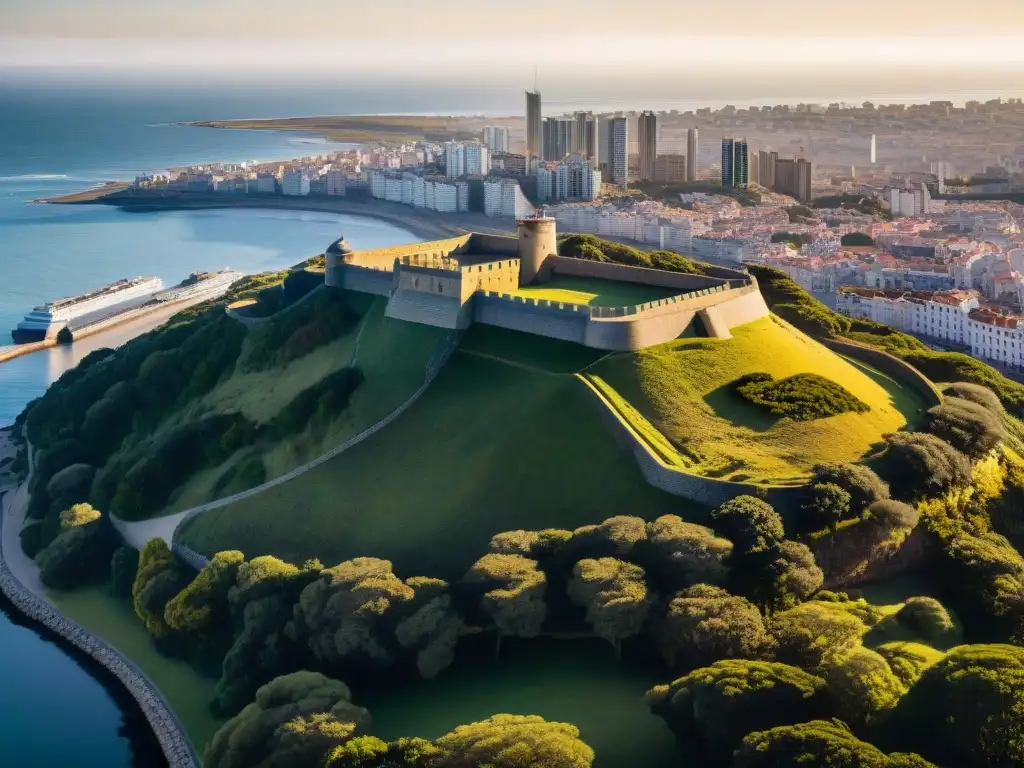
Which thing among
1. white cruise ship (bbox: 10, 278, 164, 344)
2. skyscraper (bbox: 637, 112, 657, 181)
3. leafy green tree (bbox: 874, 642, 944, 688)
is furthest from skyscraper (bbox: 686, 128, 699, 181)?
leafy green tree (bbox: 874, 642, 944, 688)

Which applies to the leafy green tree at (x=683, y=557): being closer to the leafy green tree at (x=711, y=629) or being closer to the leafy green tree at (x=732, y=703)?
the leafy green tree at (x=711, y=629)

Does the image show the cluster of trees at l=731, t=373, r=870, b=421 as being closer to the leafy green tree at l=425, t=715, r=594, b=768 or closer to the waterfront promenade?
the leafy green tree at l=425, t=715, r=594, b=768

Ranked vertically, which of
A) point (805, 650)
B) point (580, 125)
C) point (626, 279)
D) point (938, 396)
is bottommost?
point (805, 650)

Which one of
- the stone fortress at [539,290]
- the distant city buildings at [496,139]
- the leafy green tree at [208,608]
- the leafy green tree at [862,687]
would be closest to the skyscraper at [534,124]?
the distant city buildings at [496,139]

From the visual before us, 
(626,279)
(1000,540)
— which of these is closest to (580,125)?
(626,279)

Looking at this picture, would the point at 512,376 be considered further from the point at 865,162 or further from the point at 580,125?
the point at 865,162
